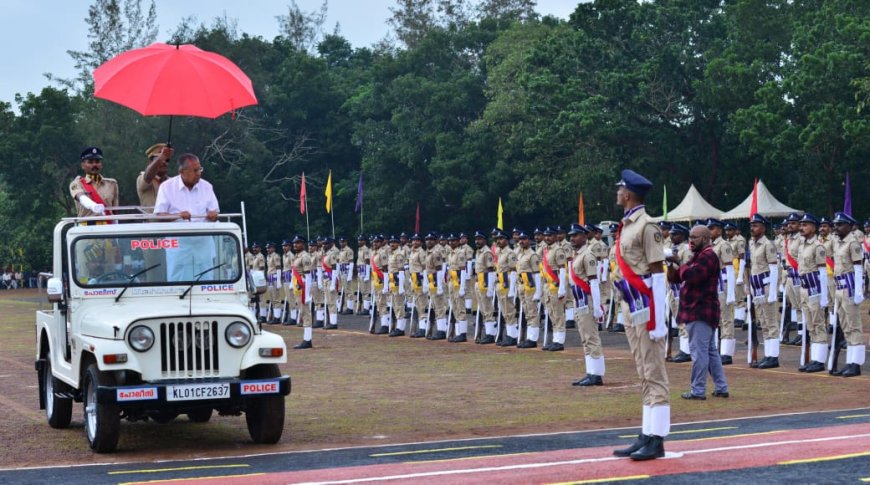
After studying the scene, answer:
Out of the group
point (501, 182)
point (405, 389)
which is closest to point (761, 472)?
point (405, 389)

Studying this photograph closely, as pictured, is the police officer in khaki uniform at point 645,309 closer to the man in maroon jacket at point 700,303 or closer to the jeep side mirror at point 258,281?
the jeep side mirror at point 258,281

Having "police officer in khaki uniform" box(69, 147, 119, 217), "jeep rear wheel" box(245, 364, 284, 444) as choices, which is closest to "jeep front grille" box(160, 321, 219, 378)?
"jeep rear wheel" box(245, 364, 284, 444)

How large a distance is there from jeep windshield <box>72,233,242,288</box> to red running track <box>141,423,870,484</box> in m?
3.02

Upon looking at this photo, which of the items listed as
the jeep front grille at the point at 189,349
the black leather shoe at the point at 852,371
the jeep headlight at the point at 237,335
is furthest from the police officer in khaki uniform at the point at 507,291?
the jeep front grille at the point at 189,349

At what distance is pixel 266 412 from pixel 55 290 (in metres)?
2.38

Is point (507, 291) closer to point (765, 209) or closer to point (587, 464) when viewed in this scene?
point (587, 464)

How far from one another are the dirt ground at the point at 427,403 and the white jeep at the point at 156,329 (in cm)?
48

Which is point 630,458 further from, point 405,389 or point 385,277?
point 385,277

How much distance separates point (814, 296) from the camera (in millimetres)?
17922

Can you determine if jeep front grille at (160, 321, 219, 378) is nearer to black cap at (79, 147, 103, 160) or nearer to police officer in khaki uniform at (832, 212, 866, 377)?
black cap at (79, 147, 103, 160)

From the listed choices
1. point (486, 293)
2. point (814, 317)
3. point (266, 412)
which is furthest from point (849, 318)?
point (486, 293)

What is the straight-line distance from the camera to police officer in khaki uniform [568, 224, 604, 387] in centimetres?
1705

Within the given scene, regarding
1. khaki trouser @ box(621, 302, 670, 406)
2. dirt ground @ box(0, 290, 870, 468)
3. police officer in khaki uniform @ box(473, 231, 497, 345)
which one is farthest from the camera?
police officer in khaki uniform @ box(473, 231, 497, 345)

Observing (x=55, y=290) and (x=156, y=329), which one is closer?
(x=156, y=329)
